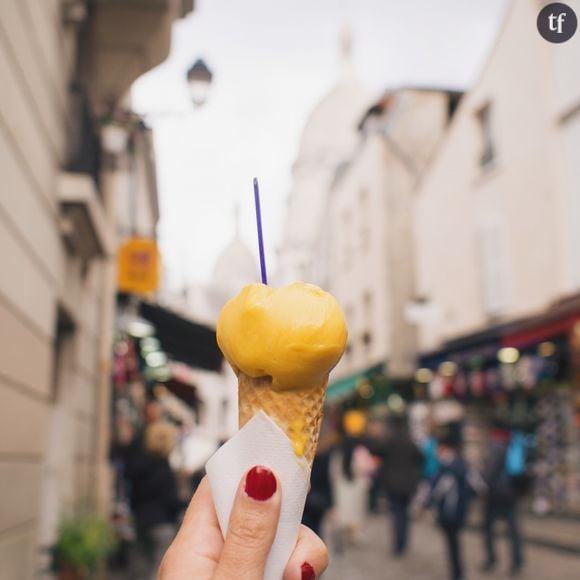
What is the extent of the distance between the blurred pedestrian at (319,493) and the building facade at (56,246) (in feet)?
8.28

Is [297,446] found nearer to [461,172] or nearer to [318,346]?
[318,346]

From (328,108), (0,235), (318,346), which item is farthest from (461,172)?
(328,108)

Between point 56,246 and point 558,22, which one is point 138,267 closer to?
point 56,246

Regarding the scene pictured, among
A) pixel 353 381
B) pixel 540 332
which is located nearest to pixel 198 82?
pixel 540 332

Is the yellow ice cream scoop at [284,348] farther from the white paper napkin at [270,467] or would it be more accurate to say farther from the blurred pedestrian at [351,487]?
the blurred pedestrian at [351,487]

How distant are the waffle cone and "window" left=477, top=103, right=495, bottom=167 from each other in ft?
52.3

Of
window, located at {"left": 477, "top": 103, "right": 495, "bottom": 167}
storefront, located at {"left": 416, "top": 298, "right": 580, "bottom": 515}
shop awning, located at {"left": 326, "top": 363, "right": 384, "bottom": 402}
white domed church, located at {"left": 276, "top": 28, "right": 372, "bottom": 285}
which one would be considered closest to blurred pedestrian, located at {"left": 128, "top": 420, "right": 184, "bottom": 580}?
storefront, located at {"left": 416, "top": 298, "right": 580, "bottom": 515}

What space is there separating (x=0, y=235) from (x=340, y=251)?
80.6 ft

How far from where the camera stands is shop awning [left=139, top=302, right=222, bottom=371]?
1171 cm

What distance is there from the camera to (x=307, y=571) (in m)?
1.41

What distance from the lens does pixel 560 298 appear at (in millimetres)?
12945

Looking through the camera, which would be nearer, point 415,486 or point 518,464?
point 415,486

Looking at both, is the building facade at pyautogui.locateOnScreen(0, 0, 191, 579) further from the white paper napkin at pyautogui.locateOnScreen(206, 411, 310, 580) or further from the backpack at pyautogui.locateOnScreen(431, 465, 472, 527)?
the backpack at pyautogui.locateOnScreen(431, 465, 472, 527)

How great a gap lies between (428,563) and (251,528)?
943cm
